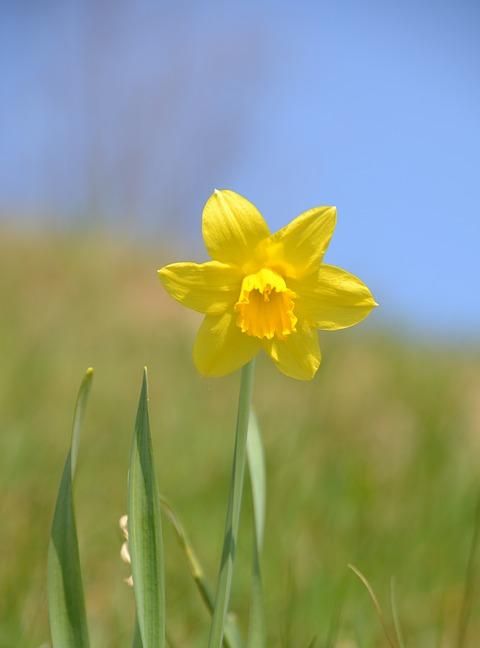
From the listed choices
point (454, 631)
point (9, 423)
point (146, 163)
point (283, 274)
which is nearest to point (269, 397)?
point (9, 423)

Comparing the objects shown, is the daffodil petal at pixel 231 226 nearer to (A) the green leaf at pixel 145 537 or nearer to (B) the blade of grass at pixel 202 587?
(A) the green leaf at pixel 145 537

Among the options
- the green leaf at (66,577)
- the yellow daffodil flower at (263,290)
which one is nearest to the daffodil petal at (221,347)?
the yellow daffodil flower at (263,290)

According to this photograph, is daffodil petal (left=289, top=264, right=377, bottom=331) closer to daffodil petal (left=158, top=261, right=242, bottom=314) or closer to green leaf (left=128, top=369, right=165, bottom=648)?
daffodil petal (left=158, top=261, right=242, bottom=314)

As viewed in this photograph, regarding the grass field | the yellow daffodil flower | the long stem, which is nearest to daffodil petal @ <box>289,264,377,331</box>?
the yellow daffodil flower

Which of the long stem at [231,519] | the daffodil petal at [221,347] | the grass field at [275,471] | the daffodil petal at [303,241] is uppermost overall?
the daffodil petal at [303,241]

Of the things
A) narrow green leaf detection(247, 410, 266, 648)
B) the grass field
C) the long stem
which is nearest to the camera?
the long stem

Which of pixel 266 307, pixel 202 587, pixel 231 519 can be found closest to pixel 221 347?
pixel 266 307
